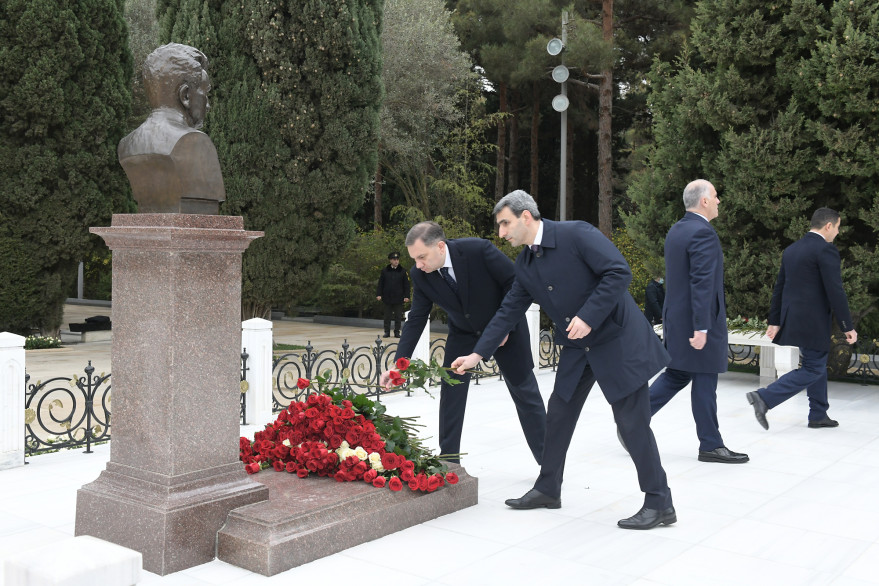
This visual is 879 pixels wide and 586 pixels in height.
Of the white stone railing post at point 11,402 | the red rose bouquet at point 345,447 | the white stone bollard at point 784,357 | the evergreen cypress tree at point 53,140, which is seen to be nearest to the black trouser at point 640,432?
the red rose bouquet at point 345,447

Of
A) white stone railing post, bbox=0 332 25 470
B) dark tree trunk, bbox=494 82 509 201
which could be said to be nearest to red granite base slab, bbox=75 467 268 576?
white stone railing post, bbox=0 332 25 470

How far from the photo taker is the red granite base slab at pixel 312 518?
409cm

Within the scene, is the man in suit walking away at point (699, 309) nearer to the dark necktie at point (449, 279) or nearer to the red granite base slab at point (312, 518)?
the dark necktie at point (449, 279)

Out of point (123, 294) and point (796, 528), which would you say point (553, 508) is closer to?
point (796, 528)

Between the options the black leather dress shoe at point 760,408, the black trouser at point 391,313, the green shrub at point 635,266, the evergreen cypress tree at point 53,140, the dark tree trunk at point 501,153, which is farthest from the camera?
the dark tree trunk at point 501,153

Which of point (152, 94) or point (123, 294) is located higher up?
point (152, 94)

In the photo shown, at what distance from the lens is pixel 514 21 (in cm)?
2289

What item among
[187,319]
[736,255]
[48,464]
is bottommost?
[48,464]

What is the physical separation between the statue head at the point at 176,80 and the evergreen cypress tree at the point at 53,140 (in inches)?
407

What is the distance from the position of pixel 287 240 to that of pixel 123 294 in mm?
9772

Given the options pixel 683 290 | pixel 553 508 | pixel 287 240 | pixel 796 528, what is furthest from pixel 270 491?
pixel 287 240

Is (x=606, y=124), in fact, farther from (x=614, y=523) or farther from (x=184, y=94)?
(x=184, y=94)

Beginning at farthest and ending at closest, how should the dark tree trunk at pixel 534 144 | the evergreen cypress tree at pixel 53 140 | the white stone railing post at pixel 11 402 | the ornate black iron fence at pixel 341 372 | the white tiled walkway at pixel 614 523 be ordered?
the dark tree trunk at pixel 534 144
the evergreen cypress tree at pixel 53 140
the ornate black iron fence at pixel 341 372
the white stone railing post at pixel 11 402
the white tiled walkway at pixel 614 523

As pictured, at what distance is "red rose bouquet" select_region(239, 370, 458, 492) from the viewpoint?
4.81 m
